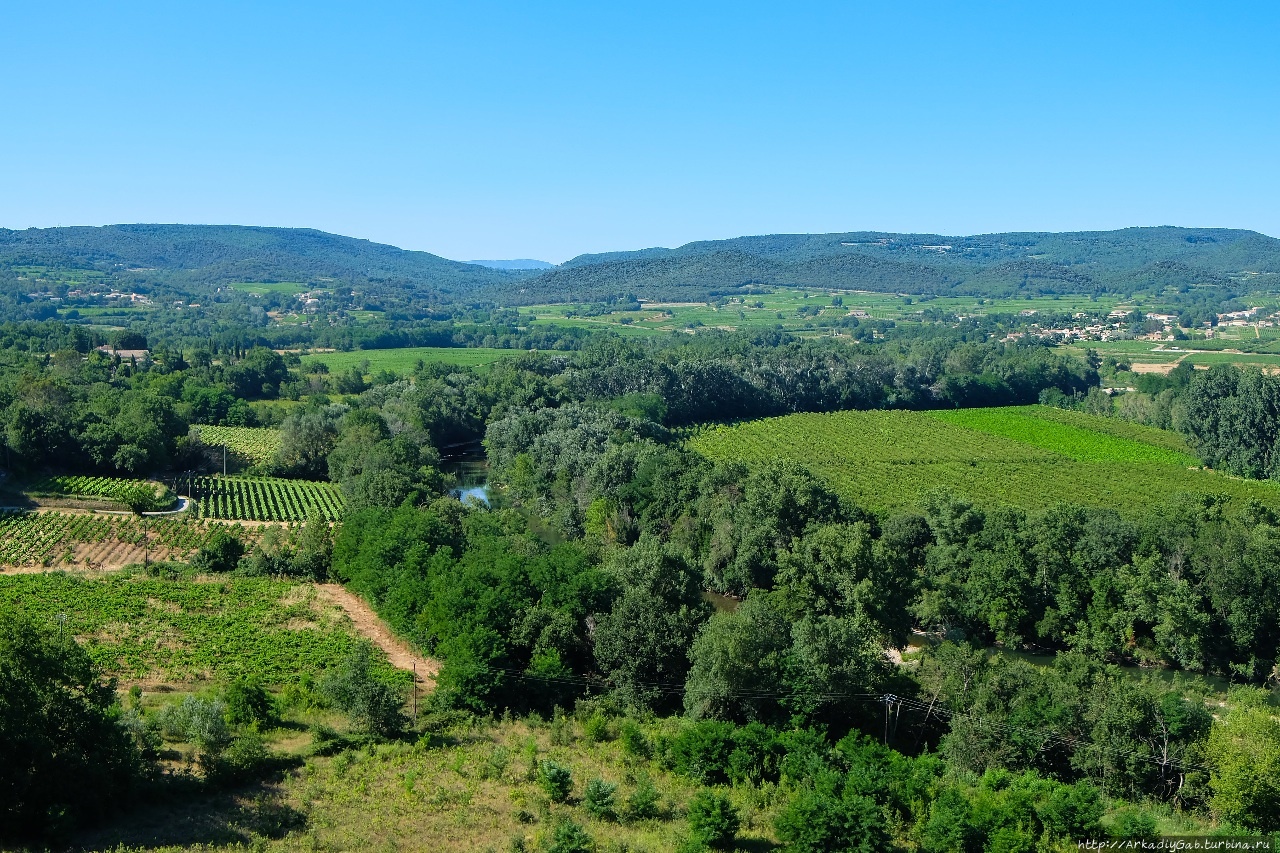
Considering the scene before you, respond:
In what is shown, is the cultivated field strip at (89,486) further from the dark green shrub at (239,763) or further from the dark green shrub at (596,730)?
the dark green shrub at (596,730)

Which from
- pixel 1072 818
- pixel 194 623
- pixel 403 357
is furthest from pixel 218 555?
pixel 403 357

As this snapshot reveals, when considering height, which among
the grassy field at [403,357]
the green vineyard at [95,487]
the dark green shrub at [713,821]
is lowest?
the dark green shrub at [713,821]

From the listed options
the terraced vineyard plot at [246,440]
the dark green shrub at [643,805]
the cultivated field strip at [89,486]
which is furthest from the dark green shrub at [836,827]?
the terraced vineyard plot at [246,440]

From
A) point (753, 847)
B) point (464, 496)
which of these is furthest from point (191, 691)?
point (464, 496)

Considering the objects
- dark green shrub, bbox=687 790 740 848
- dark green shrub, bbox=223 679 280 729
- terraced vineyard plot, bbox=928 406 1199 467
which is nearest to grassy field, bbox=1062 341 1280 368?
terraced vineyard plot, bbox=928 406 1199 467

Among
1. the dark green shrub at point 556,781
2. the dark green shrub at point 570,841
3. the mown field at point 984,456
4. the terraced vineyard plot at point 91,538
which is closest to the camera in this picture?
the dark green shrub at point 570,841

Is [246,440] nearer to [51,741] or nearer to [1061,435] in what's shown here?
[51,741]

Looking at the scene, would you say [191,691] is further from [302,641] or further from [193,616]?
[193,616]
